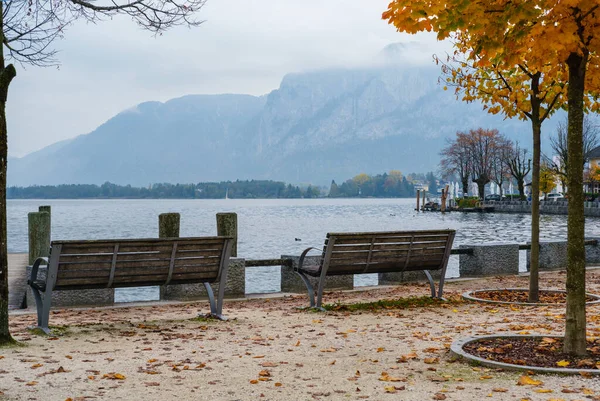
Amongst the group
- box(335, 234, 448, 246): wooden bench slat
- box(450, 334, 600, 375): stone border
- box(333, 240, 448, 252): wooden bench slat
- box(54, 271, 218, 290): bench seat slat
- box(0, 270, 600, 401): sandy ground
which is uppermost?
box(335, 234, 448, 246): wooden bench slat

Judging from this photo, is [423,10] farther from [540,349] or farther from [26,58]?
[26,58]

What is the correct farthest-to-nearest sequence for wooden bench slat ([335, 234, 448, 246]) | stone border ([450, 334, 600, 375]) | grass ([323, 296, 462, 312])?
grass ([323, 296, 462, 312]) → wooden bench slat ([335, 234, 448, 246]) → stone border ([450, 334, 600, 375])

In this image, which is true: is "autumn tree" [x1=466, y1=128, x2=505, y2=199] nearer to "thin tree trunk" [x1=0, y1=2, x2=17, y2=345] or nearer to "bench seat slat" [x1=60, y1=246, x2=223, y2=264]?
"bench seat slat" [x1=60, y1=246, x2=223, y2=264]

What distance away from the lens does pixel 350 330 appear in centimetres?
802

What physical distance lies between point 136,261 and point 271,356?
2.28 metres

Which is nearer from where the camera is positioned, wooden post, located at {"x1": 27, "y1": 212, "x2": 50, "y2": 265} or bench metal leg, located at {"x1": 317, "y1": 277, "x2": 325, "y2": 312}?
bench metal leg, located at {"x1": 317, "y1": 277, "x2": 325, "y2": 312}

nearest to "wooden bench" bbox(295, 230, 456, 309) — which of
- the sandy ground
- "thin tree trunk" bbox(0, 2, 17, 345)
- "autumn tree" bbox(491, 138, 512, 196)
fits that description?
the sandy ground

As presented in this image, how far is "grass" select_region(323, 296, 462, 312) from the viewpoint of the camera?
9.70 metres

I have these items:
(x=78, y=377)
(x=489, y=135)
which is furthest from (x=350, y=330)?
(x=489, y=135)

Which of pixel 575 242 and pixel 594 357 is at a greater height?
pixel 575 242

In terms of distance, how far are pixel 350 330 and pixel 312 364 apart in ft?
5.86

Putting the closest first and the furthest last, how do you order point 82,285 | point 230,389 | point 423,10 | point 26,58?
1. point 230,389
2. point 423,10
3. point 82,285
4. point 26,58

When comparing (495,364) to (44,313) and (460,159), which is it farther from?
(460,159)

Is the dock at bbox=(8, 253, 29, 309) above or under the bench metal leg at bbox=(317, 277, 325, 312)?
under
